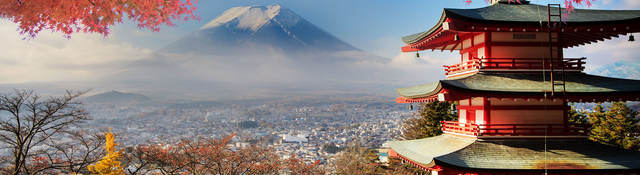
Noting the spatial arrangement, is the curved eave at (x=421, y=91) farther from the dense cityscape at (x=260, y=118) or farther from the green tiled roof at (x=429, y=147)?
the dense cityscape at (x=260, y=118)

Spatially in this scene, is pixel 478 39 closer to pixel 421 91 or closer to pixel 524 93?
pixel 421 91

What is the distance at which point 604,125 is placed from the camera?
2286 cm

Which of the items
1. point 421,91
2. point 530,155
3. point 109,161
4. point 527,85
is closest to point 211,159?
point 109,161

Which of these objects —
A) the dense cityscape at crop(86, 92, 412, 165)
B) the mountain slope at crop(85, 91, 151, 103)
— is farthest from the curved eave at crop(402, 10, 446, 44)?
the mountain slope at crop(85, 91, 151, 103)

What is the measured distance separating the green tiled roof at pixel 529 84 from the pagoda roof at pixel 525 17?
3.38ft

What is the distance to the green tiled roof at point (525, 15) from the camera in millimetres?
8422

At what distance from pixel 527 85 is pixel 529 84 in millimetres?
83

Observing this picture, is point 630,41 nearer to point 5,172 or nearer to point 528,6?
point 528,6

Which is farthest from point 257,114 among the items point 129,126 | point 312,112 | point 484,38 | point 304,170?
point 484,38

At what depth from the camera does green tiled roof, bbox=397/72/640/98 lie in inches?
317

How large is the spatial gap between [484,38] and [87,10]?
7.81 metres

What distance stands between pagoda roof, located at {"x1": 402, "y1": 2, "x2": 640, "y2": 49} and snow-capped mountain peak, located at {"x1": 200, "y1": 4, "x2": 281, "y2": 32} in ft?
474

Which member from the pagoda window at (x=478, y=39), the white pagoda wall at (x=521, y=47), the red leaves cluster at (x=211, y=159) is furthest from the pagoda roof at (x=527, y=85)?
the red leaves cluster at (x=211, y=159)

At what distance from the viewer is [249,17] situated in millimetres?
162000
